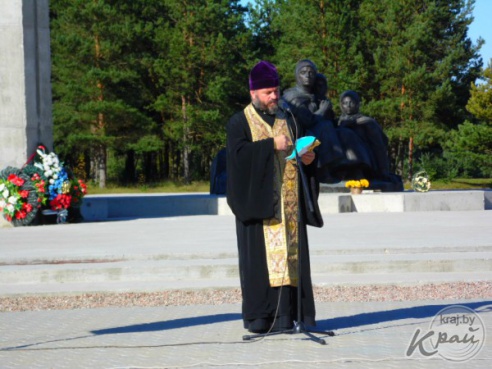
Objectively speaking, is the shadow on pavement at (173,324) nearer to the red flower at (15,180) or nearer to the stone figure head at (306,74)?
the red flower at (15,180)

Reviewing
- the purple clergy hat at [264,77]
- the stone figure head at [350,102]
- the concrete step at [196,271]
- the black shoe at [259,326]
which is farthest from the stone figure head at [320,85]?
the black shoe at [259,326]

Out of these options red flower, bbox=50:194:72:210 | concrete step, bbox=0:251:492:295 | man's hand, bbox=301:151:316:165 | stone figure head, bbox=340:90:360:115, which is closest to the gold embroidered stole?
man's hand, bbox=301:151:316:165

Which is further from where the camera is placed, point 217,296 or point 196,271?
point 196,271

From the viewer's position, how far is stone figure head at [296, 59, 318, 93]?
2289 centimetres

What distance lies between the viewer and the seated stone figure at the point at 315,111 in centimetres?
2266

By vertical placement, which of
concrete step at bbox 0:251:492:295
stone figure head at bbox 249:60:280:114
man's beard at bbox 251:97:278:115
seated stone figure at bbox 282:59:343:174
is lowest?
concrete step at bbox 0:251:492:295

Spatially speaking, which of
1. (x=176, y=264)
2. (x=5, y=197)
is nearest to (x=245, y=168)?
(x=176, y=264)

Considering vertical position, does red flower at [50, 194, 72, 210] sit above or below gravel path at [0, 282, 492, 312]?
above

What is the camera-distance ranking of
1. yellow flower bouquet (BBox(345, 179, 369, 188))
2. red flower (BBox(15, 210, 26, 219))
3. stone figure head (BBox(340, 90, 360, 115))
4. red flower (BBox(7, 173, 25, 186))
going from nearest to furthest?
red flower (BBox(7, 173, 25, 186)) → red flower (BBox(15, 210, 26, 219)) → yellow flower bouquet (BBox(345, 179, 369, 188)) → stone figure head (BBox(340, 90, 360, 115))

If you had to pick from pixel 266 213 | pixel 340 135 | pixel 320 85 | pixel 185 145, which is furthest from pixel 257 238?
pixel 185 145

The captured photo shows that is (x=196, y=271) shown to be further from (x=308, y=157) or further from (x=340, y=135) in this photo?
(x=340, y=135)

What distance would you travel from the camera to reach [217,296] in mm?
10148

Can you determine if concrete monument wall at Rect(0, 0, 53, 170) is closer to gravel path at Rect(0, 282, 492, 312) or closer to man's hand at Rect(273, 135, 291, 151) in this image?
gravel path at Rect(0, 282, 492, 312)

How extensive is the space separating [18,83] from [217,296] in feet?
34.1
